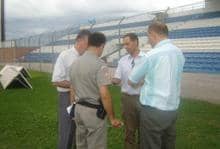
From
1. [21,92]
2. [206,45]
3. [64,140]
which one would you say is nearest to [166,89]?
[64,140]

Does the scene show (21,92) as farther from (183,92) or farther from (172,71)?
(172,71)

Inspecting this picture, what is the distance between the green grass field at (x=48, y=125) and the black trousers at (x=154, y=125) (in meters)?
3.35

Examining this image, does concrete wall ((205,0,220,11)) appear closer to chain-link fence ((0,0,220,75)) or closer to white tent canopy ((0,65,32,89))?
chain-link fence ((0,0,220,75))

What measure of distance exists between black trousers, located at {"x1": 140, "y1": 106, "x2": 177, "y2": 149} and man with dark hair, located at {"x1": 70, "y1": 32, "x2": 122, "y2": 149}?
0.35m

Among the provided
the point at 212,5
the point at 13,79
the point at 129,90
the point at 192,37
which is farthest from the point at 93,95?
the point at 212,5

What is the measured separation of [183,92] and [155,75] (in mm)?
13231

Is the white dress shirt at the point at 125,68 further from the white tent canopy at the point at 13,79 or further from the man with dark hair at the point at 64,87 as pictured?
the white tent canopy at the point at 13,79

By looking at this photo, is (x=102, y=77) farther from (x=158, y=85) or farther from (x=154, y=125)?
(x=154, y=125)

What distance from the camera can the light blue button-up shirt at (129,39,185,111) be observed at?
557 cm

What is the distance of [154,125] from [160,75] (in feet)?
1.87

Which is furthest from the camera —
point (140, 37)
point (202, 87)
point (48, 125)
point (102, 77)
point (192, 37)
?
point (140, 37)

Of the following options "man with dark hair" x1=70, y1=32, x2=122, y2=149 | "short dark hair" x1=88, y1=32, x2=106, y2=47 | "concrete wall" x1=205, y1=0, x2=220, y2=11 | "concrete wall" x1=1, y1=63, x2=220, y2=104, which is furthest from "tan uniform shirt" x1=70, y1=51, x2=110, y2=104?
"concrete wall" x1=205, y1=0, x2=220, y2=11

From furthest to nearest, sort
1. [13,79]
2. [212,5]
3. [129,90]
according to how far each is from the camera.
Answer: [212,5]
[13,79]
[129,90]

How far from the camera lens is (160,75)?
5.57 meters
